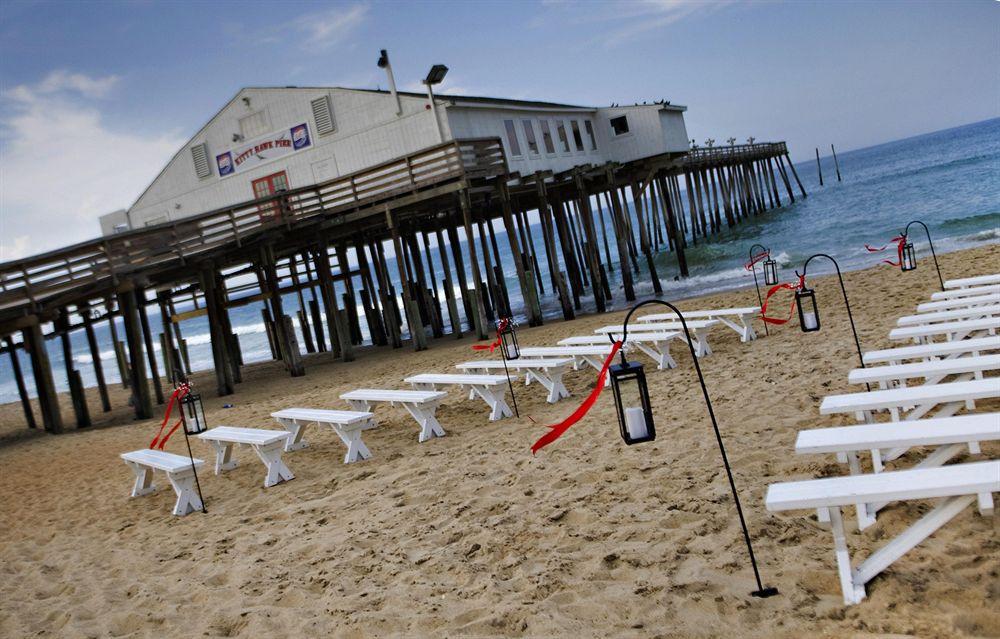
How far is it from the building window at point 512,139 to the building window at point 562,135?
9.07ft

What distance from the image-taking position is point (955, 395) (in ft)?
15.5

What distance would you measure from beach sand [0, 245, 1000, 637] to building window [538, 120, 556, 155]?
1493cm

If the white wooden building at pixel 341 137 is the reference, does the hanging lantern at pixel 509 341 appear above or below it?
below

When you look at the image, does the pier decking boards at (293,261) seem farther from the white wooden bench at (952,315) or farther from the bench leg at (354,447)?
the white wooden bench at (952,315)

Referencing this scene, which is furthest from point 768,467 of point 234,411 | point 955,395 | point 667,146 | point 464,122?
point 667,146

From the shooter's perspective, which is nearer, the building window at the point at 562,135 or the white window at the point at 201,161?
the white window at the point at 201,161

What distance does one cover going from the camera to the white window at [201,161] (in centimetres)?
2430

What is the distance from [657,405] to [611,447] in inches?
56.9

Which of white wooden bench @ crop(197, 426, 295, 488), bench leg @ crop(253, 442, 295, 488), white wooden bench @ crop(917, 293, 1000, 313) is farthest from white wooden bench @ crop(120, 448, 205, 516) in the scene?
white wooden bench @ crop(917, 293, 1000, 313)

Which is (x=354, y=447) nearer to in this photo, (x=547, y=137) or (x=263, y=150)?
(x=263, y=150)

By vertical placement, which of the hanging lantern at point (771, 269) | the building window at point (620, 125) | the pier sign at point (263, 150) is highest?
the pier sign at point (263, 150)

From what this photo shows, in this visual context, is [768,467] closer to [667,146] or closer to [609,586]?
[609,586]

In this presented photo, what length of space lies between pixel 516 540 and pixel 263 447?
3.75m

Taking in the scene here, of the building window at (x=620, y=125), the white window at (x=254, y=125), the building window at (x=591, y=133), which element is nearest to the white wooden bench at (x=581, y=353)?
the white window at (x=254, y=125)
